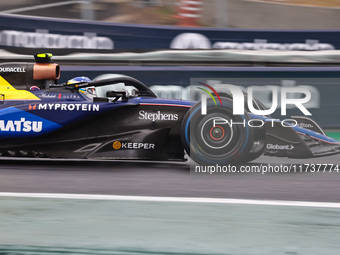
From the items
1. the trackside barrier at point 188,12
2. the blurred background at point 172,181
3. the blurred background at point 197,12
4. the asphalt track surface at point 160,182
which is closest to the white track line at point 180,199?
the blurred background at point 172,181

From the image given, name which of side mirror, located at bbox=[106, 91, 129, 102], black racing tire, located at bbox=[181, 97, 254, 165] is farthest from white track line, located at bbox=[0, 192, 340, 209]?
side mirror, located at bbox=[106, 91, 129, 102]

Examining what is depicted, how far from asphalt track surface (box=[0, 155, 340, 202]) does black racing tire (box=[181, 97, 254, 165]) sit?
8.5 inches

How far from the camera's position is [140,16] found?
52.4 ft

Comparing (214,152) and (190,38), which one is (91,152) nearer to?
(214,152)

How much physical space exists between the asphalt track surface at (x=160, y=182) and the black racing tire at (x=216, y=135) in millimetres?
216

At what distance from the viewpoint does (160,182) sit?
453cm

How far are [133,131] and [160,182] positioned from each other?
0.86 meters

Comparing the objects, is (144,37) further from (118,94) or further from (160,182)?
(160,182)

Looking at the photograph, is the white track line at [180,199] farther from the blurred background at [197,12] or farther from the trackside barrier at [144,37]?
the blurred background at [197,12]

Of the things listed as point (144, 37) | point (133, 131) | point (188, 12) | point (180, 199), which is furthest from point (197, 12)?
point (180, 199)

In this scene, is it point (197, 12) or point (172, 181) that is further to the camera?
point (197, 12)

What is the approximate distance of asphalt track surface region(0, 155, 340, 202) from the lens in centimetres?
402

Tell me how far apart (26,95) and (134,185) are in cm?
188

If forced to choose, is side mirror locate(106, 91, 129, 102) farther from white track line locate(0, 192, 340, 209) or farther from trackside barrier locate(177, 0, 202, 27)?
trackside barrier locate(177, 0, 202, 27)
